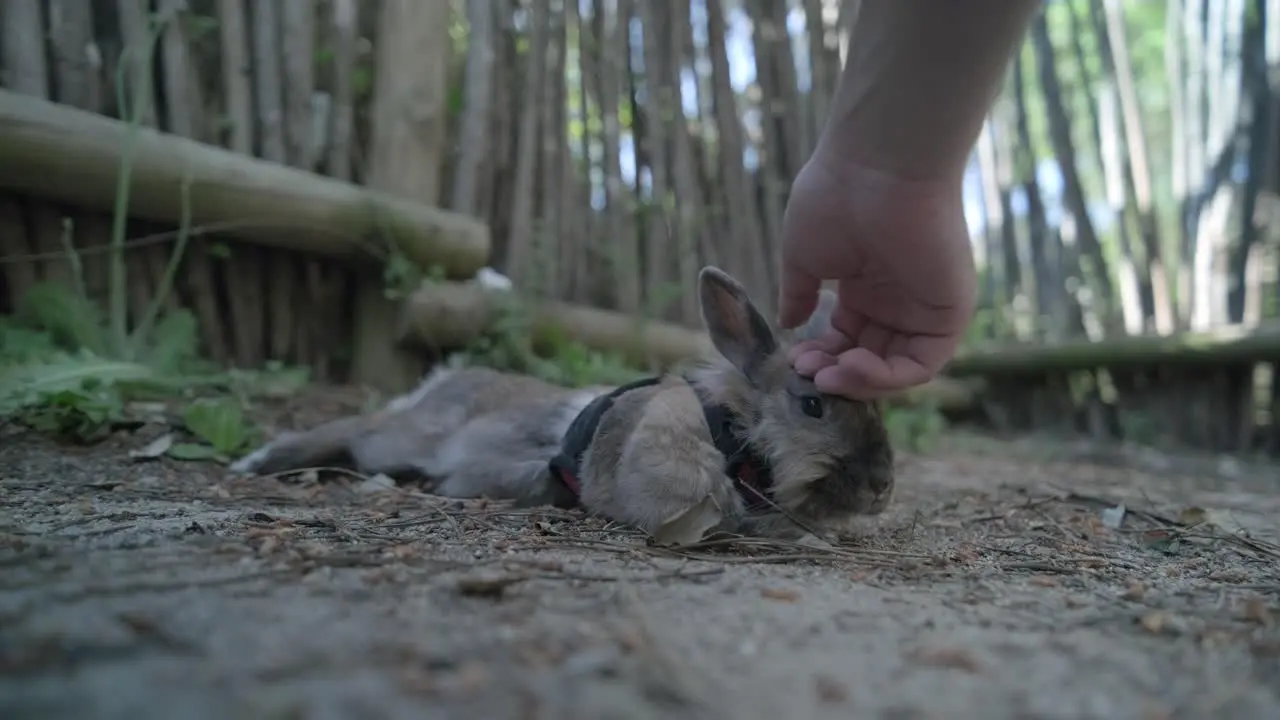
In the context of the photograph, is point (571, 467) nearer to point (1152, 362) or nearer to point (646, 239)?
point (646, 239)

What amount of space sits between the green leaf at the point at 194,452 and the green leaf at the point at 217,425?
0.09ft

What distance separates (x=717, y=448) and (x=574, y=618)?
115cm

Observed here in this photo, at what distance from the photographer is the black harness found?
237 centimetres

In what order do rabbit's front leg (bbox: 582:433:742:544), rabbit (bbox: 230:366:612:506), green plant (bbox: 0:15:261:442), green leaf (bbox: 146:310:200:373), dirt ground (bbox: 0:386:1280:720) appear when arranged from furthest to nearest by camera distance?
green leaf (bbox: 146:310:200:373) → green plant (bbox: 0:15:261:442) → rabbit (bbox: 230:366:612:506) → rabbit's front leg (bbox: 582:433:742:544) → dirt ground (bbox: 0:386:1280:720)

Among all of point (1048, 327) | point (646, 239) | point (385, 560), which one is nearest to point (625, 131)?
point (646, 239)

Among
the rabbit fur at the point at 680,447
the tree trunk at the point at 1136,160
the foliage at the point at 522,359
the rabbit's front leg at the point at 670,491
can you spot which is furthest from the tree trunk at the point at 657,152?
the tree trunk at the point at 1136,160

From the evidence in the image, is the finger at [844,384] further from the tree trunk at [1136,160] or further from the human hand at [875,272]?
the tree trunk at [1136,160]

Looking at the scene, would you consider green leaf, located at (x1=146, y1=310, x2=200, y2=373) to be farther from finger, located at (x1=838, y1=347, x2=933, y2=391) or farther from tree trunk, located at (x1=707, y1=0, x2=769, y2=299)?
tree trunk, located at (x1=707, y1=0, x2=769, y2=299)

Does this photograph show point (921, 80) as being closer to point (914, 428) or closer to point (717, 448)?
point (717, 448)

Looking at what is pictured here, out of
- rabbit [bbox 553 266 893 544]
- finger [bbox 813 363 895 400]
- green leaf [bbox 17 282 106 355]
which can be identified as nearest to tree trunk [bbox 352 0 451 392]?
green leaf [bbox 17 282 106 355]

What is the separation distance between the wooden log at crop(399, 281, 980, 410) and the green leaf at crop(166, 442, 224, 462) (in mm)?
1250

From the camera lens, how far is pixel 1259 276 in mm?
5863

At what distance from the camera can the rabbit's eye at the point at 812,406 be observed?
2432mm

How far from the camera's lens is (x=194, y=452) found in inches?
114
